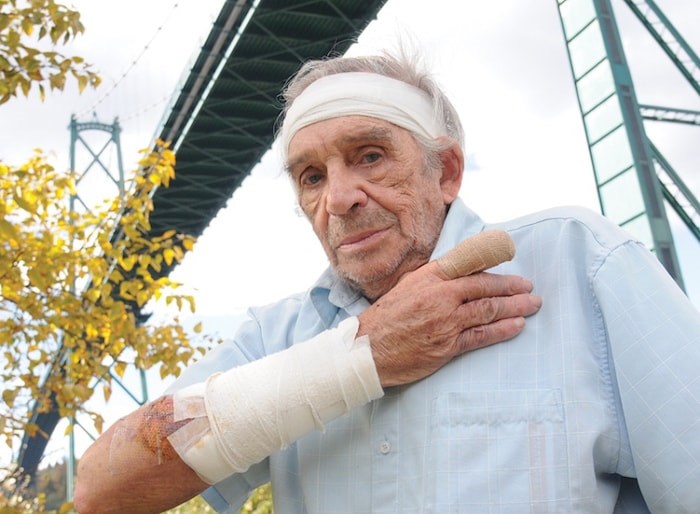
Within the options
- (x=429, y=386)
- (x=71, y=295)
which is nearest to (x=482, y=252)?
(x=429, y=386)

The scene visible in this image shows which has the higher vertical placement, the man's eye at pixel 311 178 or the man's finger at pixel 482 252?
the man's eye at pixel 311 178

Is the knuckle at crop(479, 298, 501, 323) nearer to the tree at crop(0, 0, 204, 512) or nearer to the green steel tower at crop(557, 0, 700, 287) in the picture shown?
the tree at crop(0, 0, 204, 512)

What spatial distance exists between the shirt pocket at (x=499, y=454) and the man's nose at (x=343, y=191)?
457mm

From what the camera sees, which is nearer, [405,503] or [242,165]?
[405,503]

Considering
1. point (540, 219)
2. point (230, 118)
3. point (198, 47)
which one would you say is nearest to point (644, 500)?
point (540, 219)

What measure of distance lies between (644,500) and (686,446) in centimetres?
20

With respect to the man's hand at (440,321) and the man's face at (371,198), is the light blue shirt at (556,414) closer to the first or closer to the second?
the man's hand at (440,321)

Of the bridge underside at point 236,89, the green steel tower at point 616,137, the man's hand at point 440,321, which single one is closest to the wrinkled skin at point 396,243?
the man's hand at point 440,321

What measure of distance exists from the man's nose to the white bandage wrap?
28 centimetres

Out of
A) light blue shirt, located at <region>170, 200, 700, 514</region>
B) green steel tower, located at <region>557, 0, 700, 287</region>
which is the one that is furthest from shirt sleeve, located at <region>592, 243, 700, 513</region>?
green steel tower, located at <region>557, 0, 700, 287</region>

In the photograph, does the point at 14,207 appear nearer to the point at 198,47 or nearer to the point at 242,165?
the point at 198,47

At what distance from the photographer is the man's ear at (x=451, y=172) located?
1.72 m

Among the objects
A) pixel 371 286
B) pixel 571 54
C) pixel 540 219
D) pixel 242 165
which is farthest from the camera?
pixel 242 165

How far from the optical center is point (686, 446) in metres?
1.22
